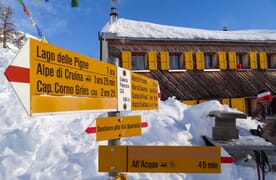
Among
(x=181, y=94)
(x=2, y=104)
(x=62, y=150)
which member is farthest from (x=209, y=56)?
(x=62, y=150)

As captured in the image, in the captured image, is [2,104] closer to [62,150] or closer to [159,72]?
[62,150]

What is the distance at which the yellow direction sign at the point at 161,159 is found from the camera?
256 centimetres

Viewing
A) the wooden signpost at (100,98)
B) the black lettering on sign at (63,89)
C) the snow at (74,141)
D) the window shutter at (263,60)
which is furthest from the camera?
the window shutter at (263,60)

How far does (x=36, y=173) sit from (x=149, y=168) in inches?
141

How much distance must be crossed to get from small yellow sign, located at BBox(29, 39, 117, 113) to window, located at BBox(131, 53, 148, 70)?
15.6 metres

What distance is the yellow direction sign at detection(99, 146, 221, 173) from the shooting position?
256 centimetres

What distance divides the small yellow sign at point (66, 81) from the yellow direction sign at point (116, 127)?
0.48 ft

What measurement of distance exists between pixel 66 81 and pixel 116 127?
90 cm

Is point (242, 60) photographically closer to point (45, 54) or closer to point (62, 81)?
point (62, 81)

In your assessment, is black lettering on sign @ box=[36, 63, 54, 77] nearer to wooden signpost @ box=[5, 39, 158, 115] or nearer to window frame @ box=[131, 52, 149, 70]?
wooden signpost @ box=[5, 39, 158, 115]

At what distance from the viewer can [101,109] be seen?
2516 millimetres

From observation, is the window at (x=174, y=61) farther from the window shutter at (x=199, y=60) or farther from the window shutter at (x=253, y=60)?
the window shutter at (x=253, y=60)

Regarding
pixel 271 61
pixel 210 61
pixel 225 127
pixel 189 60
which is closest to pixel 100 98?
pixel 225 127

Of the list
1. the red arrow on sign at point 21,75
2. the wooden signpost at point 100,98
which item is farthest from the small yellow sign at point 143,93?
the red arrow on sign at point 21,75
